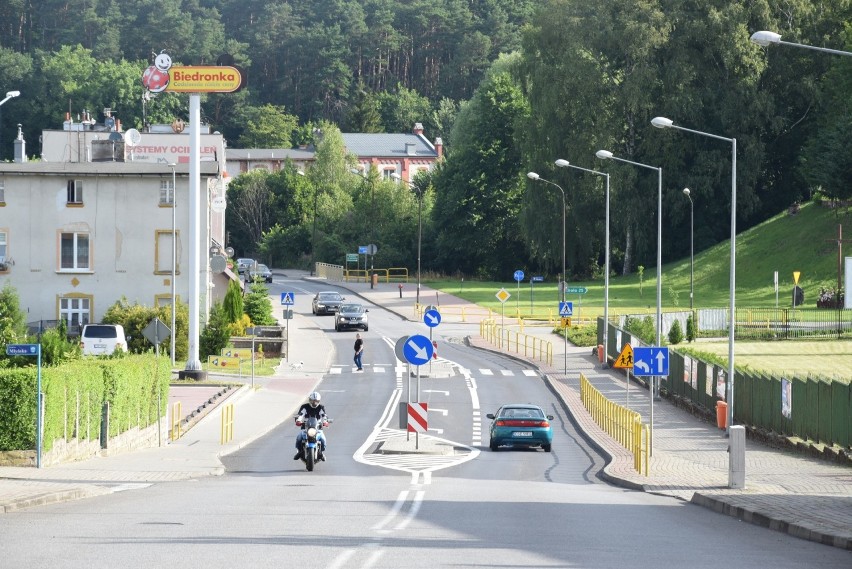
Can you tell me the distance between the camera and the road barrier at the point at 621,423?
2747 cm

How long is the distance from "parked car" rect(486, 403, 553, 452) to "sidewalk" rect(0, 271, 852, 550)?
1.47 meters

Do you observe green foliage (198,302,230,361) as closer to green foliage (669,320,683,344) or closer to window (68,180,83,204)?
window (68,180,83,204)

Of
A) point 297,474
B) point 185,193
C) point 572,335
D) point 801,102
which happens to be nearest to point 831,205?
point 801,102

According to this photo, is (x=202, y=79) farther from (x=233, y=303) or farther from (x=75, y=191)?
(x=233, y=303)

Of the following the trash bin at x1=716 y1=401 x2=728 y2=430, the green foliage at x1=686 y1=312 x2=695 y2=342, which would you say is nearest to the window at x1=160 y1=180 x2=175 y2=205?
the green foliage at x1=686 y1=312 x2=695 y2=342

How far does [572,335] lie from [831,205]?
33070 mm

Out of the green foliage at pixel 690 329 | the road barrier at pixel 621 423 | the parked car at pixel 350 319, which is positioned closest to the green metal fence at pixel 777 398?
the road barrier at pixel 621 423

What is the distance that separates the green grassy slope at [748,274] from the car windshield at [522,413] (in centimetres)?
4383

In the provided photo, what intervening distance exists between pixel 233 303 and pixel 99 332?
14032 millimetres

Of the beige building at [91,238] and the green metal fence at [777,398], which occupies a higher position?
the beige building at [91,238]

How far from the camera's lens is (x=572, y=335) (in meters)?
67.8

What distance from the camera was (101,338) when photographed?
50781mm

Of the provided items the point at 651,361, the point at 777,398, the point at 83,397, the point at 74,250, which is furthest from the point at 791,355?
the point at 83,397

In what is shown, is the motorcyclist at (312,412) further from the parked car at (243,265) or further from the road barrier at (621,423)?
the parked car at (243,265)
